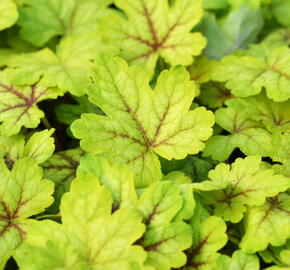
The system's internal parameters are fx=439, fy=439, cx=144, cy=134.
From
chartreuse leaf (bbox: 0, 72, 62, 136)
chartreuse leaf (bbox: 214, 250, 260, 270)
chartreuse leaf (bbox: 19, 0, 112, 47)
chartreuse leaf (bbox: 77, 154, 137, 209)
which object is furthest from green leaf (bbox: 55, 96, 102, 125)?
chartreuse leaf (bbox: 214, 250, 260, 270)

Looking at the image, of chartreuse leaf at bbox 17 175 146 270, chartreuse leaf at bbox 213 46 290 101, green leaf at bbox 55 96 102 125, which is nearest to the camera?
chartreuse leaf at bbox 17 175 146 270

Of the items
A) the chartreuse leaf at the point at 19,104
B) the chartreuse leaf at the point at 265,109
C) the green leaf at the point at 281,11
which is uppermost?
the green leaf at the point at 281,11

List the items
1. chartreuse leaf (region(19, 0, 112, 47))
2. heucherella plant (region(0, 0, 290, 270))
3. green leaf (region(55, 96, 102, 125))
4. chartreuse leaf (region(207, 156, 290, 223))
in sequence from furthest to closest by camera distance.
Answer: chartreuse leaf (region(19, 0, 112, 47)) < green leaf (region(55, 96, 102, 125)) < chartreuse leaf (region(207, 156, 290, 223)) < heucherella plant (region(0, 0, 290, 270))

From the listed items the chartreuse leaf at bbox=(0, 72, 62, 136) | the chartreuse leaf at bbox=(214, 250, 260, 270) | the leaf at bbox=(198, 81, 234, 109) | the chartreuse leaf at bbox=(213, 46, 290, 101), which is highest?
the chartreuse leaf at bbox=(213, 46, 290, 101)

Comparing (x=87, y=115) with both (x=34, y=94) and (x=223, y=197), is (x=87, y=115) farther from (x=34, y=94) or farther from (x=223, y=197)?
(x=223, y=197)

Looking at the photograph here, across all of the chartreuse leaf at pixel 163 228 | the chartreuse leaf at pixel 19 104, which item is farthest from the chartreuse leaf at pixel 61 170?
the chartreuse leaf at pixel 163 228

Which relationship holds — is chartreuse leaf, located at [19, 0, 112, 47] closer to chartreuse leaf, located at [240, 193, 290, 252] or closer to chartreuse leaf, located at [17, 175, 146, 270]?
chartreuse leaf, located at [17, 175, 146, 270]

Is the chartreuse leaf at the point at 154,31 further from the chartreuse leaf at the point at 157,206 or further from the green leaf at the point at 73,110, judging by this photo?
the chartreuse leaf at the point at 157,206
